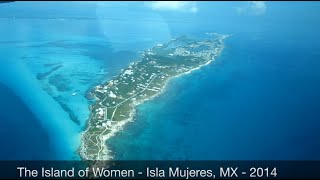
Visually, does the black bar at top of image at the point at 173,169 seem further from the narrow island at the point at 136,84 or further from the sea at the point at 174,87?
the narrow island at the point at 136,84

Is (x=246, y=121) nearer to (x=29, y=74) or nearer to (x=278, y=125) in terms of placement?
(x=278, y=125)

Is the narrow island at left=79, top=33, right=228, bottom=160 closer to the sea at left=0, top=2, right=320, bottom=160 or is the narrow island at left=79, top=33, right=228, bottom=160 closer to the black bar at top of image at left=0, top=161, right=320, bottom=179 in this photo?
the sea at left=0, top=2, right=320, bottom=160

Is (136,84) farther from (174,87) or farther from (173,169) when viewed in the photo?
(173,169)

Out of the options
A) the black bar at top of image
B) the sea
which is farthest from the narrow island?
the black bar at top of image

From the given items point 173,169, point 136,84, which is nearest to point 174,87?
point 136,84

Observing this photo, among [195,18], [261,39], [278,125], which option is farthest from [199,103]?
[195,18]

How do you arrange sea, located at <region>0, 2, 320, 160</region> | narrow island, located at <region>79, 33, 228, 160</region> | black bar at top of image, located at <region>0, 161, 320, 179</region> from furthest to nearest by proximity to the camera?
narrow island, located at <region>79, 33, 228, 160</region> → sea, located at <region>0, 2, 320, 160</region> → black bar at top of image, located at <region>0, 161, 320, 179</region>
